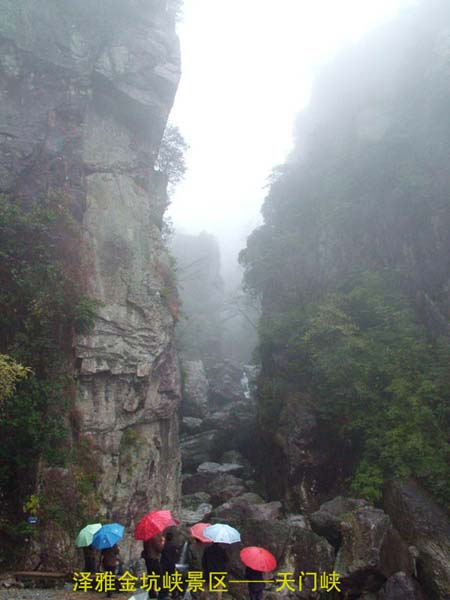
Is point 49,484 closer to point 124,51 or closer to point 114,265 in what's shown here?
point 114,265

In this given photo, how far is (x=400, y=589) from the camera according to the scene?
10.8 m

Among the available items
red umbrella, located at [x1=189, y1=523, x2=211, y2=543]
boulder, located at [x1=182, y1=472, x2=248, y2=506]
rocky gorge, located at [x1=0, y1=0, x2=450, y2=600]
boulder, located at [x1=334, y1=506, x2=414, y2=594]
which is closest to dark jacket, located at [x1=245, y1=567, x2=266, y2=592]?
red umbrella, located at [x1=189, y1=523, x2=211, y2=543]

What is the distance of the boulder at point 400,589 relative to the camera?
10750 mm

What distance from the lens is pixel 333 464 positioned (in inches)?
690

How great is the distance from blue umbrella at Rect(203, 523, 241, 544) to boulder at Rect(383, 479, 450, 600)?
736cm

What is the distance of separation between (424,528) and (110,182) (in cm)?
1457

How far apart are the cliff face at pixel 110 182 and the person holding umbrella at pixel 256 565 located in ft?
23.4

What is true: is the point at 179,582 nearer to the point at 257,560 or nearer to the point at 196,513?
the point at 257,560

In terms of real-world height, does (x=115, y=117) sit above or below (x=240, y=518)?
above

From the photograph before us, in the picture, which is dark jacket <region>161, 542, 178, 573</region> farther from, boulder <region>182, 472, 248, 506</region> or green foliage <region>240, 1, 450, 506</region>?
boulder <region>182, 472, 248, 506</region>

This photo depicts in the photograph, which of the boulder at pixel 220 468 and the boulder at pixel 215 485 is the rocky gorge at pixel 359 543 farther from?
the boulder at pixel 220 468

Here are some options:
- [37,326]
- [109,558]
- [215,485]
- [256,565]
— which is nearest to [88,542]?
[109,558]

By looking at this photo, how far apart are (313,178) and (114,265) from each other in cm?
1435

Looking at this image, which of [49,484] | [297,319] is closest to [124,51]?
[297,319]
